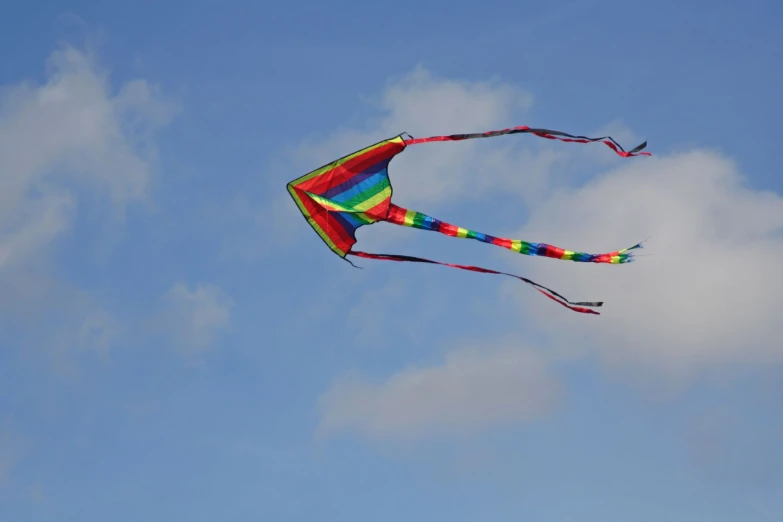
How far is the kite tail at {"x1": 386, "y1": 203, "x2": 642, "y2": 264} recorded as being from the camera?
39.9 meters

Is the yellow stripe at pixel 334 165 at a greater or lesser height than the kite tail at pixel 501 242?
greater

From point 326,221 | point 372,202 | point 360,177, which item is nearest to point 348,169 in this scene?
point 360,177

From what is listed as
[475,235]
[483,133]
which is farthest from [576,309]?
[483,133]

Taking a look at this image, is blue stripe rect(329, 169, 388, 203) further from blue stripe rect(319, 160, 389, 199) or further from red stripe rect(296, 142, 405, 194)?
red stripe rect(296, 142, 405, 194)

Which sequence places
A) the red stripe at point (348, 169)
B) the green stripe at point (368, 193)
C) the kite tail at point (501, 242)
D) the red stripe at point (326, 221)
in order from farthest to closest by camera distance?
1. the green stripe at point (368, 193)
2. the red stripe at point (348, 169)
3. the red stripe at point (326, 221)
4. the kite tail at point (501, 242)

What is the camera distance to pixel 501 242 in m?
42.3

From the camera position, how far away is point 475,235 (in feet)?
140

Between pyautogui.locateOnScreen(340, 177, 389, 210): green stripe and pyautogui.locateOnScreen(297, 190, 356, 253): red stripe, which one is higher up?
pyautogui.locateOnScreen(340, 177, 389, 210): green stripe

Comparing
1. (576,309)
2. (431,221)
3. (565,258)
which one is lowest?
(576,309)

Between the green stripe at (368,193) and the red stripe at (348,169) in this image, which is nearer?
the red stripe at (348,169)

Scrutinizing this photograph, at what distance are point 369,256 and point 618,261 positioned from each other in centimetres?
1133

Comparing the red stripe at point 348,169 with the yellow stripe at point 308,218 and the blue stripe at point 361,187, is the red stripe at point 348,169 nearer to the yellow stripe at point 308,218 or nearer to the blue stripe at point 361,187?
the yellow stripe at point 308,218

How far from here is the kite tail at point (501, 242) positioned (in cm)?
3988

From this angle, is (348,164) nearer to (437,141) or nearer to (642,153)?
(437,141)
